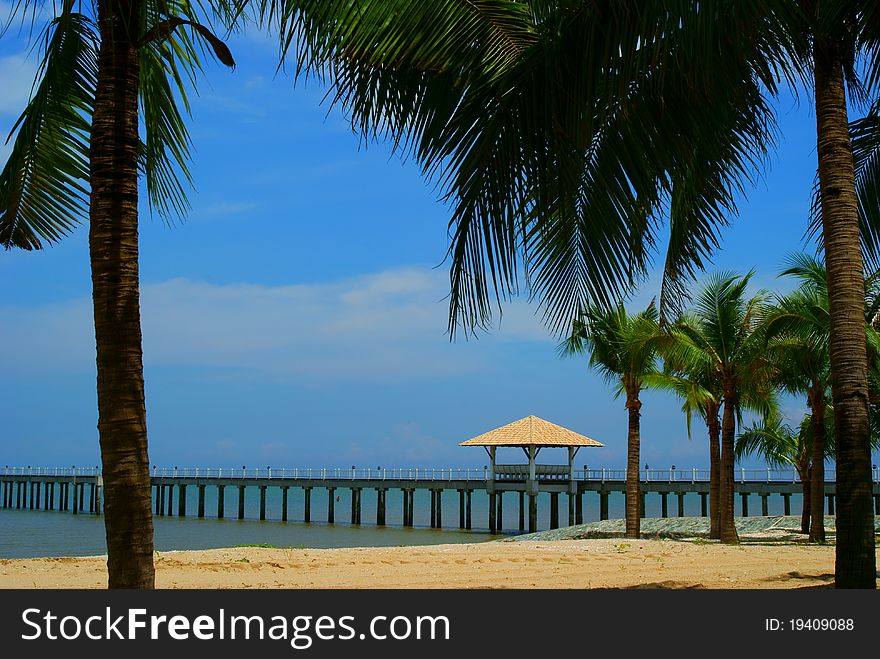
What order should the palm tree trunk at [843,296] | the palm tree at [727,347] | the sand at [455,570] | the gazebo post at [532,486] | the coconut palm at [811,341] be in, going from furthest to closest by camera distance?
the gazebo post at [532,486] → the palm tree at [727,347] → the coconut palm at [811,341] → the sand at [455,570] → the palm tree trunk at [843,296]

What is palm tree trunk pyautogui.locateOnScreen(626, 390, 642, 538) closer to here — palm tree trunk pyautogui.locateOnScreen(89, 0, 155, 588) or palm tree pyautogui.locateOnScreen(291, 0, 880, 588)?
palm tree pyautogui.locateOnScreen(291, 0, 880, 588)

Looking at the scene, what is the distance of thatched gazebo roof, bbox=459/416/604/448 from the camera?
4312cm

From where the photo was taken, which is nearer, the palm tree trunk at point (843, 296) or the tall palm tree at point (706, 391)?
the palm tree trunk at point (843, 296)

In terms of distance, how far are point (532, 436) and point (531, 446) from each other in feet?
1.50

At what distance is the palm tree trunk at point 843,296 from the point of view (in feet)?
21.6

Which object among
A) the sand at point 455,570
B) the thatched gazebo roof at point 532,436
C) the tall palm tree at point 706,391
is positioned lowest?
the sand at point 455,570

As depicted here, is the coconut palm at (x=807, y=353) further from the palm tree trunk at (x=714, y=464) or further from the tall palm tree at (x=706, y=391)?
the palm tree trunk at (x=714, y=464)

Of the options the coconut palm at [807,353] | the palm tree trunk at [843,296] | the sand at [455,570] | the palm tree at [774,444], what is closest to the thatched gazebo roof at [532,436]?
the palm tree at [774,444]

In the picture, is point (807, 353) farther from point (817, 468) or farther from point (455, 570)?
point (455, 570)

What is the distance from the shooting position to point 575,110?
478cm

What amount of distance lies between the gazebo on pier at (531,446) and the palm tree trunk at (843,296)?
36.2 meters
